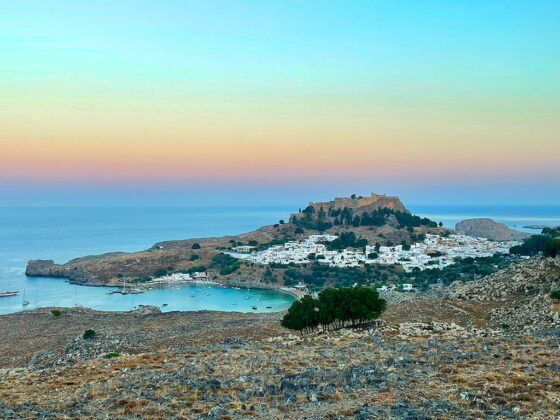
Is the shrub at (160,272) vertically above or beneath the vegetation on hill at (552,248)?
beneath

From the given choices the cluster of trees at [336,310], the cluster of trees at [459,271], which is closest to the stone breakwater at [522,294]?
the cluster of trees at [336,310]

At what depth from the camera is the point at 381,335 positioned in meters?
17.8

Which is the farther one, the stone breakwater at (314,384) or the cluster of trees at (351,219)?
the cluster of trees at (351,219)

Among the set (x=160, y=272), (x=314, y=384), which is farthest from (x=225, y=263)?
(x=314, y=384)

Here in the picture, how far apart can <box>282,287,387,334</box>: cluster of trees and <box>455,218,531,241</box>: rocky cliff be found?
120200 millimetres

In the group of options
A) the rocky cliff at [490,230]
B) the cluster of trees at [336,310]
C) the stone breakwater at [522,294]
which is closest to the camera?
the stone breakwater at [522,294]

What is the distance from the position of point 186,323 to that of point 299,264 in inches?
2046

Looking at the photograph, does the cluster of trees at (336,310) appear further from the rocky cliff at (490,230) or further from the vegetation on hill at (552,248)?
the rocky cliff at (490,230)

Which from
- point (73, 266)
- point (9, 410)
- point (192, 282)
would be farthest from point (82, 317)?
point (73, 266)

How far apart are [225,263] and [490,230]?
3446 inches

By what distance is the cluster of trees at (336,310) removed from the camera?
20.7 meters

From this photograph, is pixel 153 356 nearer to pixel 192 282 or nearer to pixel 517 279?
pixel 517 279

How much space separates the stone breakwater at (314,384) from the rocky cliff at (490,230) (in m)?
128

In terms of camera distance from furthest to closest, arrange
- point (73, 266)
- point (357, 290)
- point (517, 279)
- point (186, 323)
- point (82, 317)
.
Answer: point (73, 266) < point (82, 317) < point (186, 323) < point (517, 279) < point (357, 290)
